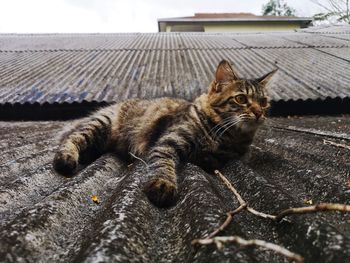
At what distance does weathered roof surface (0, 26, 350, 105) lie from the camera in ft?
14.0

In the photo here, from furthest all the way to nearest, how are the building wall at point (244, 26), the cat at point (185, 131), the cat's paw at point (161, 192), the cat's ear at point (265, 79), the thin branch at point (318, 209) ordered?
the building wall at point (244, 26)
the cat's ear at point (265, 79)
the cat at point (185, 131)
the cat's paw at point (161, 192)
the thin branch at point (318, 209)

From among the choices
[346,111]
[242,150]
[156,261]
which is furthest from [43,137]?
[346,111]

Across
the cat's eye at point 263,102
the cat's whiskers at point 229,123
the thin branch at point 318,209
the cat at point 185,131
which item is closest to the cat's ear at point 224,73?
the cat at point 185,131

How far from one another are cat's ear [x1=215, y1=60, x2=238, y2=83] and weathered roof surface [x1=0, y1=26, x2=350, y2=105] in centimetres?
119

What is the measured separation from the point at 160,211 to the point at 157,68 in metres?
3.93

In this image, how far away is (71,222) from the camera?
4.66ft

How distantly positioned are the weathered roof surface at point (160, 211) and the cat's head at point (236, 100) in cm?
30

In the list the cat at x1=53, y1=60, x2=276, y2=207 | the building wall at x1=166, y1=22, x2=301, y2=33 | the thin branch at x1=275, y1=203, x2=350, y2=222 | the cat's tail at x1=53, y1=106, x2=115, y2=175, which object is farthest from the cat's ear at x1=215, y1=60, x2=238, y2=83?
→ the building wall at x1=166, y1=22, x2=301, y2=33

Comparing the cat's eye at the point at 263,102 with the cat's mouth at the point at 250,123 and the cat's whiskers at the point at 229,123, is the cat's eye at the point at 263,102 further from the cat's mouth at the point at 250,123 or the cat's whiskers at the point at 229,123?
the cat's whiskers at the point at 229,123

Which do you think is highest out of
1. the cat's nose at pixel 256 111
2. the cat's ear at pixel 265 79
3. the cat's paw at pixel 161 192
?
the cat's ear at pixel 265 79

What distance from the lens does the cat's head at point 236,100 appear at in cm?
278

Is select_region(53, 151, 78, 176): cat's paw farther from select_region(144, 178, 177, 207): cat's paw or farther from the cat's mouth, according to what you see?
the cat's mouth

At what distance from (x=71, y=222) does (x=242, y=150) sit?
164 cm

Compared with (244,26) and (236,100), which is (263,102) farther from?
(244,26)
